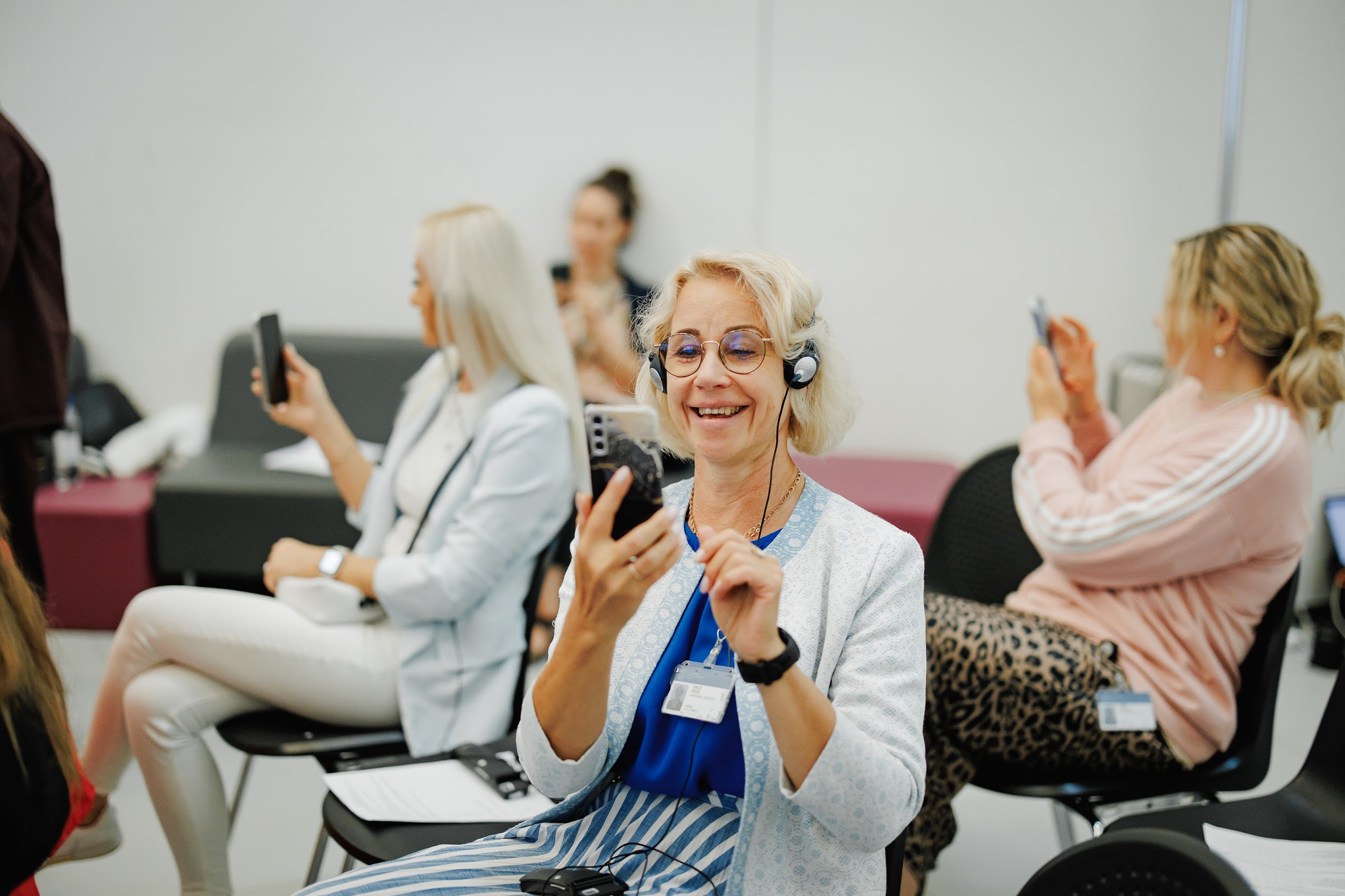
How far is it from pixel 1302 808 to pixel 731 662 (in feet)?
3.34

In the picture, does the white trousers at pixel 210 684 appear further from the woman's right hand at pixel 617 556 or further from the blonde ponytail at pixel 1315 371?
the blonde ponytail at pixel 1315 371

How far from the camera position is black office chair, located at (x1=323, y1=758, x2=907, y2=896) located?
1.57 metres

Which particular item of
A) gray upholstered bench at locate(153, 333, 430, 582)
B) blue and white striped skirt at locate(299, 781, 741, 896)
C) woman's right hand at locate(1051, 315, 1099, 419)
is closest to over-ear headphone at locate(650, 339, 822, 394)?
blue and white striped skirt at locate(299, 781, 741, 896)

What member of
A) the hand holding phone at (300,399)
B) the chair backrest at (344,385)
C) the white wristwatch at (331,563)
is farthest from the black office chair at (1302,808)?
the chair backrest at (344,385)

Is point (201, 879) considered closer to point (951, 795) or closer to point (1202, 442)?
point (951, 795)

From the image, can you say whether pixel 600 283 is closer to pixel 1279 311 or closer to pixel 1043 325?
pixel 1043 325

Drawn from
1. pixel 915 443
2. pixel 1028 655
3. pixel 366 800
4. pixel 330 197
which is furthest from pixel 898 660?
pixel 330 197

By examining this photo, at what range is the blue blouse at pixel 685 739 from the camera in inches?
53.2

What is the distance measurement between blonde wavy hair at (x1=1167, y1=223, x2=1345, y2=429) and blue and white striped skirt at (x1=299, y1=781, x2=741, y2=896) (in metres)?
1.31

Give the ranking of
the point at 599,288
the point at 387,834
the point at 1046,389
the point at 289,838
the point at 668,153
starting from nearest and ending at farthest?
the point at 387,834 < the point at 1046,389 < the point at 289,838 < the point at 599,288 < the point at 668,153

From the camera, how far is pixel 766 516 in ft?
4.80

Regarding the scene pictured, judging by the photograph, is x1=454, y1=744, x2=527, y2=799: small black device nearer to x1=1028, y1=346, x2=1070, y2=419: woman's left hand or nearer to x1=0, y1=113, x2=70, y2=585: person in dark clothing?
x1=1028, y1=346, x2=1070, y2=419: woman's left hand

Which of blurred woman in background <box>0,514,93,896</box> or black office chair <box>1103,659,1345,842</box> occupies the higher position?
blurred woman in background <box>0,514,93,896</box>

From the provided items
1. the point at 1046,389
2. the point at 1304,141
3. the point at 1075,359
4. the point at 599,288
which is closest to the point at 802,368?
the point at 1046,389
